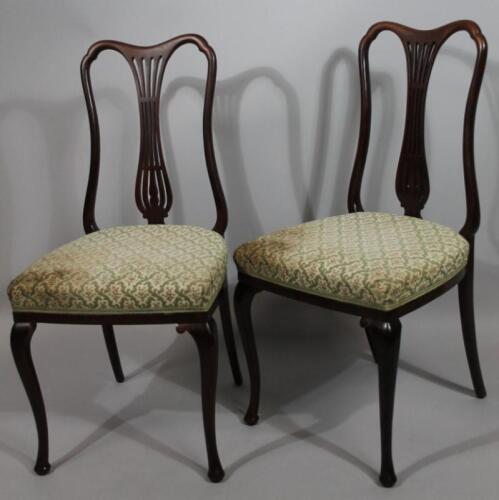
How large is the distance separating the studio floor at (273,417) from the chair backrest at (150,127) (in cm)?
49

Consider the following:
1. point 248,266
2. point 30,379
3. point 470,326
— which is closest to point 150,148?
point 248,266

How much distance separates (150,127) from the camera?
1.92 metres

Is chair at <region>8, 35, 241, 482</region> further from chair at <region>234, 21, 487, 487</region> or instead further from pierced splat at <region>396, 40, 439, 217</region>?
pierced splat at <region>396, 40, 439, 217</region>

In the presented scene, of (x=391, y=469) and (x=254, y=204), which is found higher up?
(x=254, y=204)

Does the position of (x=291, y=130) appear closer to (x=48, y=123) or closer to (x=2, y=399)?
(x=48, y=123)

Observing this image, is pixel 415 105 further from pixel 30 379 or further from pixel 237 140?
pixel 30 379

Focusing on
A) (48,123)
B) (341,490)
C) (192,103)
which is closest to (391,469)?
(341,490)

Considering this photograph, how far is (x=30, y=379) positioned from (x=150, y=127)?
752mm

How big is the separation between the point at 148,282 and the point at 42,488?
0.56 m

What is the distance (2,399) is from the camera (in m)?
2.00

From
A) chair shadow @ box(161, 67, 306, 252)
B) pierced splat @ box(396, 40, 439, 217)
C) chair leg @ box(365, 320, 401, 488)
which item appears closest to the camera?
chair leg @ box(365, 320, 401, 488)

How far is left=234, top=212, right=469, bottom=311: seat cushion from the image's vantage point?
143cm

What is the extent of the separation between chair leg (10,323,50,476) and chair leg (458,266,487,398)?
1039 mm

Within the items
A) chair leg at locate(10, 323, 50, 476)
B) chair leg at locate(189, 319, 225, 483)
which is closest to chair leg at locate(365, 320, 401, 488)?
chair leg at locate(189, 319, 225, 483)
